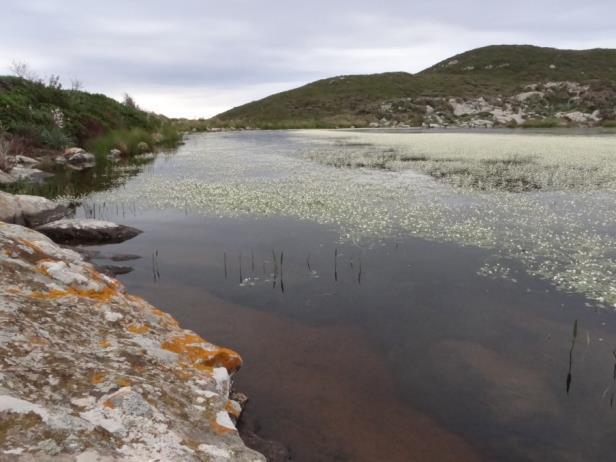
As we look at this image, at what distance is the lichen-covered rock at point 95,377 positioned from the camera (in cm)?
300

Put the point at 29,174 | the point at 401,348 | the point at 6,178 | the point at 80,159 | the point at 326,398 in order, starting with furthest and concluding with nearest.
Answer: the point at 80,159
the point at 29,174
the point at 6,178
the point at 401,348
the point at 326,398

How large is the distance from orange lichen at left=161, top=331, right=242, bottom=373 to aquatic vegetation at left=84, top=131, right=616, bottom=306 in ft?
23.5

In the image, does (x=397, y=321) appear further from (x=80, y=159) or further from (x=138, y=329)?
(x=80, y=159)

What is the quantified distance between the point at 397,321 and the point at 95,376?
18.0ft

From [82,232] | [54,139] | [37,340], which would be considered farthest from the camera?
[54,139]

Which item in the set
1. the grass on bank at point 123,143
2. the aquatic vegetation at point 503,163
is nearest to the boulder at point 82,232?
the aquatic vegetation at point 503,163

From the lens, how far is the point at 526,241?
1175 cm

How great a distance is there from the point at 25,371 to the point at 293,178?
19.6 metres

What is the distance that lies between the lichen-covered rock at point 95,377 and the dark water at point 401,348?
143 cm

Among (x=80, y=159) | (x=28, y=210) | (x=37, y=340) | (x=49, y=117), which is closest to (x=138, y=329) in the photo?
(x=37, y=340)

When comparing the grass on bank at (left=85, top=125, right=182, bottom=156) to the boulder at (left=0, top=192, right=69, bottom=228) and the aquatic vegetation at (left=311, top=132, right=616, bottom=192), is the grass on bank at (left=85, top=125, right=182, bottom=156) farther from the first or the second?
the boulder at (left=0, top=192, right=69, bottom=228)

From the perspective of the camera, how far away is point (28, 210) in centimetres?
1407

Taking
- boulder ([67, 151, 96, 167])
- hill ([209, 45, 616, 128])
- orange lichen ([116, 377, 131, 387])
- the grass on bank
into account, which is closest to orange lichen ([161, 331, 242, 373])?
orange lichen ([116, 377, 131, 387])

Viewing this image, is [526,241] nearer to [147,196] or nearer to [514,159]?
[147,196]
